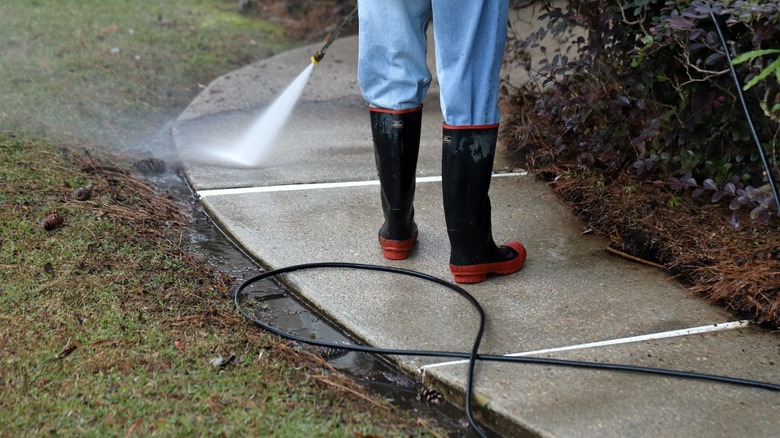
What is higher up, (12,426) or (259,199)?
→ (12,426)

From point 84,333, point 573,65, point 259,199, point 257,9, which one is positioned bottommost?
point 257,9

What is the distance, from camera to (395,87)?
2.80 m

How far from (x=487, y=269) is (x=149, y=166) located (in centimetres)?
188

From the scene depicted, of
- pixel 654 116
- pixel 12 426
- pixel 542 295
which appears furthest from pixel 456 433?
pixel 654 116

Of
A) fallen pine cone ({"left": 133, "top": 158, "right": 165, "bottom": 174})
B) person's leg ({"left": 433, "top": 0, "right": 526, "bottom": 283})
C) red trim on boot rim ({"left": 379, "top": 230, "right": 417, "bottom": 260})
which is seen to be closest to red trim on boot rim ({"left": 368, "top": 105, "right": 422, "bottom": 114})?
person's leg ({"left": 433, "top": 0, "right": 526, "bottom": 283})

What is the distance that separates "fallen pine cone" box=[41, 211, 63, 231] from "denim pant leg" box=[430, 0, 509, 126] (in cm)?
153

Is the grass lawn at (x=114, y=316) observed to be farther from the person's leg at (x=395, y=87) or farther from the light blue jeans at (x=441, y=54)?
the light blue jeans at (x=441, y=54)

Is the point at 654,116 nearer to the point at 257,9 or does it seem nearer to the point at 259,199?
the point at 259,199

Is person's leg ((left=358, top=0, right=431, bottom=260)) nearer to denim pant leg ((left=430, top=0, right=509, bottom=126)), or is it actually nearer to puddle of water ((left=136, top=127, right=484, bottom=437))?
denim pant leg ((left=430, top=0, right=509, bottom=126))

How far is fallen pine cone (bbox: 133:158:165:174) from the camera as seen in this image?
390cm

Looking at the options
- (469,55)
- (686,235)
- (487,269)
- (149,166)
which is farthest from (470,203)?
(149,166)

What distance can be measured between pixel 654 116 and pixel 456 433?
6.09ft

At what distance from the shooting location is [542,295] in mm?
2768

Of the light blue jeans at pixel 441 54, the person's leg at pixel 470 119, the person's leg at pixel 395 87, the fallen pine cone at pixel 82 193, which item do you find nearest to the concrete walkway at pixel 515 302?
the person's leg at pixel 470 119
